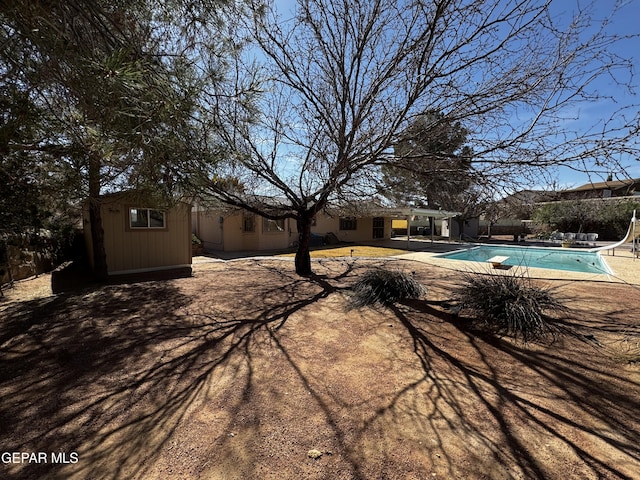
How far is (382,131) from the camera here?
5.71 meters

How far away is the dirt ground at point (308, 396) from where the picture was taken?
202 centimetres

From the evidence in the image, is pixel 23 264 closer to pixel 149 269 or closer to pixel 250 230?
pixel 149 269

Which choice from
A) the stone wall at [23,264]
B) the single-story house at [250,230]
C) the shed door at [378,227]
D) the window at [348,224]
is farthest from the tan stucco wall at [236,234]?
the stone wall at [23,264]

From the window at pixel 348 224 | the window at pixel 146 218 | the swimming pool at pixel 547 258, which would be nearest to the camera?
the window at pixel 146 218

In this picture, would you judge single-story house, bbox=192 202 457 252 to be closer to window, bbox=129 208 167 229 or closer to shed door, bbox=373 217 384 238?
window, bbox=129 208 167 229

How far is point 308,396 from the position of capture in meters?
2.80

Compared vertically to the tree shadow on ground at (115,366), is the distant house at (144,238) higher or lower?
higher

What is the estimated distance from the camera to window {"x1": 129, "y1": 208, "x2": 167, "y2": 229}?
952 cm

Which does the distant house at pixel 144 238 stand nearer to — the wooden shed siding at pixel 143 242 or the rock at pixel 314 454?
the wooden shed siding at pixel 143 242

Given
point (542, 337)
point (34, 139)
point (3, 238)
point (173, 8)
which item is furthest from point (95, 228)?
point (542, 337)

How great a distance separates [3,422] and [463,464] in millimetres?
3579

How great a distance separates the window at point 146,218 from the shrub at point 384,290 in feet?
23.3

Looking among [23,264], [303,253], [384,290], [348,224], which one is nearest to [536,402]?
[384,290]

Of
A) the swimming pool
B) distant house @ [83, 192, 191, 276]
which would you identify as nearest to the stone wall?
distant house @ [83, 192, 191, 276]
